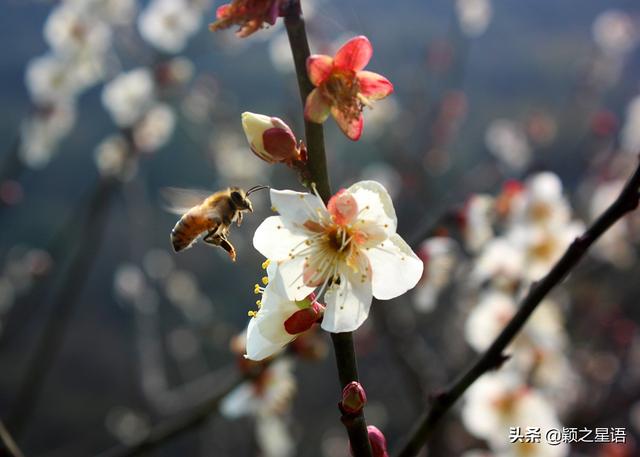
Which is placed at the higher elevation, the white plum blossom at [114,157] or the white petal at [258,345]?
the white petal at [258,345]

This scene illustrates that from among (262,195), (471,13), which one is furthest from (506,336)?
(471,13)

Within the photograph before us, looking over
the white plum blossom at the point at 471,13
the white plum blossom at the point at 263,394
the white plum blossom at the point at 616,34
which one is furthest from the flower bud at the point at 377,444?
the white plum blossom at the point at 616,34

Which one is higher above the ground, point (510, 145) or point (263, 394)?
point (263, 394)

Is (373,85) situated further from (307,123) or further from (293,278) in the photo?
(293,278)

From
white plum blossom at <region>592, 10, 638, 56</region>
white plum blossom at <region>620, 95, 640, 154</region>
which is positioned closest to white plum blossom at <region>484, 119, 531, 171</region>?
white plum blossom at <region>620, 95, 640, 154</region>

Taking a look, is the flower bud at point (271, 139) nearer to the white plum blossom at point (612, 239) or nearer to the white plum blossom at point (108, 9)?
the white plum blossom at point (612, 239)

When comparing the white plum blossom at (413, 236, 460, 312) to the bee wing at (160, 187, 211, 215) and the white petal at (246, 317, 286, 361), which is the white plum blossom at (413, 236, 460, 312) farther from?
the white petal at (246, 317, 286, 361)
